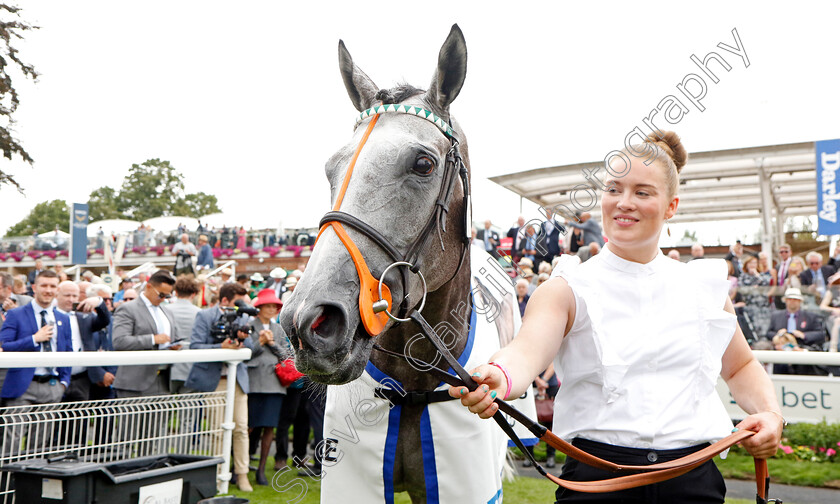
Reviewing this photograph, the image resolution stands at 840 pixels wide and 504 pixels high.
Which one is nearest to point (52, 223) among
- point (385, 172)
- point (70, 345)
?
point (70, 345)

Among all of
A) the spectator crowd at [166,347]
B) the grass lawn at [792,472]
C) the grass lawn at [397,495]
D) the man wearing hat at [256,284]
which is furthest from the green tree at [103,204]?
the grass lawn at [792,472]

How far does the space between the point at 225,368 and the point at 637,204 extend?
425 centimetres

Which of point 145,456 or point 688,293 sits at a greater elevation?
point 688,293

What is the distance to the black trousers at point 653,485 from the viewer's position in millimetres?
1727

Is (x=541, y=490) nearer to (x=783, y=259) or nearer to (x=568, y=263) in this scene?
(x=568, y=263)

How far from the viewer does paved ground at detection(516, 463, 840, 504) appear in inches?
204

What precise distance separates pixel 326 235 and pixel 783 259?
977cm

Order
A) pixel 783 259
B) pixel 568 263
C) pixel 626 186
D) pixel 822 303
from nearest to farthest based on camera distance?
pixel 626 186, pixel 568 263, pixel 822 303, pixel 783 259

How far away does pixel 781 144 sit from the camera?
35.7ft

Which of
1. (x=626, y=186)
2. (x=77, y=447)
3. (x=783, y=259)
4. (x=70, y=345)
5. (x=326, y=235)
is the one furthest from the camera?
(x=783, y=259)

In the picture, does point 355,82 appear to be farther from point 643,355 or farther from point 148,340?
point 148,340

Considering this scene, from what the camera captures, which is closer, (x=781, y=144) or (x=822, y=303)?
(x=822, y=303)

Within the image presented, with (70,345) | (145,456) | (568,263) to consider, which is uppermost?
(568,263)

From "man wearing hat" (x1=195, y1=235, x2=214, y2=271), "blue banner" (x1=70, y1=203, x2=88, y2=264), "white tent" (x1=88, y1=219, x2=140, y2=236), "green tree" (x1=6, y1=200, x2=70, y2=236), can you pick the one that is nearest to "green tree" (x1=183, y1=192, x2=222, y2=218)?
"green tree" (x1=6, y1=200, x2=70, y2=236)
